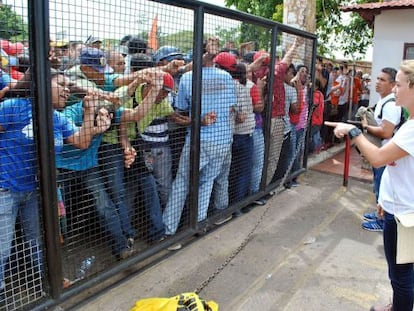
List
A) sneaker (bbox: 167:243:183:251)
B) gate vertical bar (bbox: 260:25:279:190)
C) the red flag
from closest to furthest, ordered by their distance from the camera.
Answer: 1. the red flag
2. sneaker (bbox: 167:243:183:251)
3. gate vertical bar (bbox: 260:25:279:190)

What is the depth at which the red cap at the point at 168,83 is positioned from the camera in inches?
133

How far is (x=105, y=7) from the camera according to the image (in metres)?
2.60

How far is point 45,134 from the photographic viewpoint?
2.42m

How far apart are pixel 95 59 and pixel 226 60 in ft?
5.14

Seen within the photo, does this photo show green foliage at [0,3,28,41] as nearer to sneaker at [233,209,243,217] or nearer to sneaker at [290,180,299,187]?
sneaker at [233,209,243,217]

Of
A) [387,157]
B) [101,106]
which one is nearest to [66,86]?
[101,106]

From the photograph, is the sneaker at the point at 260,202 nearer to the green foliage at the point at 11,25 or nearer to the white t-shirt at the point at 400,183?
the white t-shirt at the point at 400,183

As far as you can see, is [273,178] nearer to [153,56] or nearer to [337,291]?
[337,291]

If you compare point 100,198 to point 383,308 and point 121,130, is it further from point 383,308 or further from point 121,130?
point 383,308

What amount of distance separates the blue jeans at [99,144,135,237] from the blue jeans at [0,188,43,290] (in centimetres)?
61

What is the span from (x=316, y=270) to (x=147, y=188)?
159 cm

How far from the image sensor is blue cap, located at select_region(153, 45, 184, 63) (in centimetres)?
331

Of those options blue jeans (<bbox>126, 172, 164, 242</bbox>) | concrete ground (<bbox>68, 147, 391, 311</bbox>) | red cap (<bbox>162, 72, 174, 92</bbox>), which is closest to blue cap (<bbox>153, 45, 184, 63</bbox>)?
red cap (<bbox>162, 72, 174, 92</bbox>)

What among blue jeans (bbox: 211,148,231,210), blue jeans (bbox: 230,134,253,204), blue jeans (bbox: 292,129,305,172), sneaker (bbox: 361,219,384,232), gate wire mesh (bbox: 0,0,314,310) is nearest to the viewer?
gate wire mesh (bbox: 0,0,314,310)
